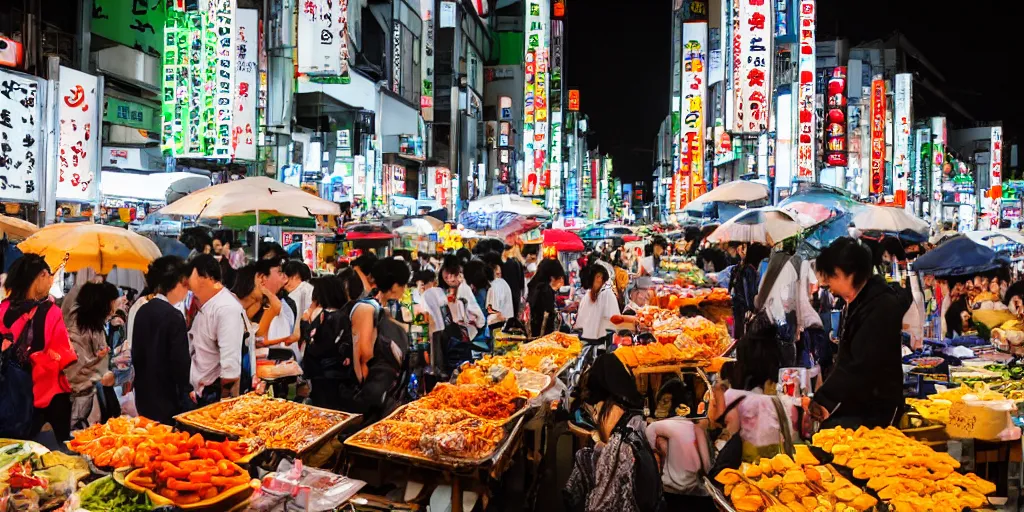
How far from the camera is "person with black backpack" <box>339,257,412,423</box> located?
25.1 ft

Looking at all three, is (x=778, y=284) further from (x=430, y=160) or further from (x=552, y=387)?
(x=430, y=160)

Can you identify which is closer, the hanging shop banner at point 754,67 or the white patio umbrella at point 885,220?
the white patio umbrella at point 885,220

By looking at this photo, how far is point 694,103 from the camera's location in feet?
125

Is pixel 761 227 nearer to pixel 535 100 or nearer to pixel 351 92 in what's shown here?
pixel 351 92

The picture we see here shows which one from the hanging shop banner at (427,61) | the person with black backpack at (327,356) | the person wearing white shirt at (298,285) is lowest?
the person with black backpack at (327,356)

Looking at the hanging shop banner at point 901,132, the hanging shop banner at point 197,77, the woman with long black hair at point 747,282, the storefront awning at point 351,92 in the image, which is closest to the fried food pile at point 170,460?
the woman with long black hair at point 747,282

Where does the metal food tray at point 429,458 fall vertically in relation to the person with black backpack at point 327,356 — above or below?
below

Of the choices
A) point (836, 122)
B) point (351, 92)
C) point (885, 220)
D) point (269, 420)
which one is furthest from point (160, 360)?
point (836, 122)

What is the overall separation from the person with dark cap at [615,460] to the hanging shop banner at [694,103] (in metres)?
33.4

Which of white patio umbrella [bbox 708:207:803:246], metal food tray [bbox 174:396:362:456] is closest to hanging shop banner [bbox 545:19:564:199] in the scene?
white patio umbrella [bbox 708:207:803:246]

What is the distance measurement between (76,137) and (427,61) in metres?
27.9

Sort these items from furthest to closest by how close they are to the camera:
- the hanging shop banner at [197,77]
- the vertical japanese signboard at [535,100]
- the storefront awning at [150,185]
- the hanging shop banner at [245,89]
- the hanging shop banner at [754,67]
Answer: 1. the vertical japanese signboard at [535,100]
2. the hanging shop banner at [754,67]
3. the storefront awning at [150,185]
4. the hanging shop banner at [245,89]
5. the hanging shop banner at [197,77]

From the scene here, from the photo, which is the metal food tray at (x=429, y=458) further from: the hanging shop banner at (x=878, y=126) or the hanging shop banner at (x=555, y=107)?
the hanging shop banner at (x=555, y=107)

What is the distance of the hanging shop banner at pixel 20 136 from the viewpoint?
11766 mm
